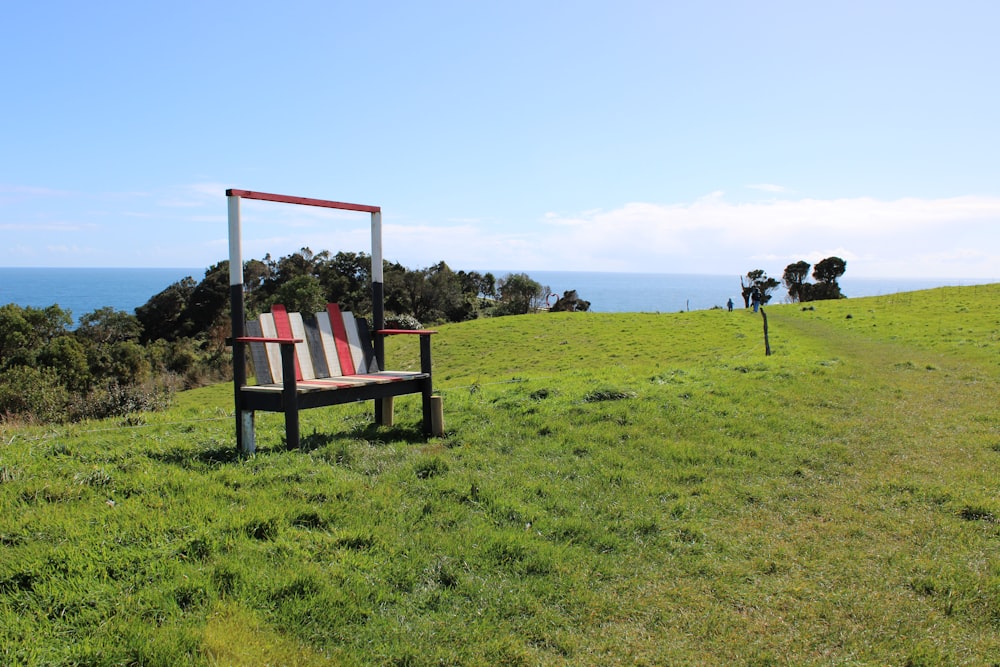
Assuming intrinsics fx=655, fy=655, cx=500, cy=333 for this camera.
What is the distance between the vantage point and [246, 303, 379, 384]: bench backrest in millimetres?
7379

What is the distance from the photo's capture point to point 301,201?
772 centimetres

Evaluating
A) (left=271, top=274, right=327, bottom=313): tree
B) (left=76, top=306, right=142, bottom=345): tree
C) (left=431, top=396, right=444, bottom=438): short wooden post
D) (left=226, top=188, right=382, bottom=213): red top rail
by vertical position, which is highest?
(left=271, top=274, right=327, bottom=313): tree

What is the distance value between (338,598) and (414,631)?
523mm

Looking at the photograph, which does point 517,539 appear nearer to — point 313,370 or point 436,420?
point 436,420

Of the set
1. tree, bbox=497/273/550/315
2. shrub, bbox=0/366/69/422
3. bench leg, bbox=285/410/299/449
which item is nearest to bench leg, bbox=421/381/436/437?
bench leg, bbox=285/410/299/449

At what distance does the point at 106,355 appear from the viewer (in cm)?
4066

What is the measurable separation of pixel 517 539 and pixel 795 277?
249 feet

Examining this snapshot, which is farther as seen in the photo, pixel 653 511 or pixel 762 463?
pixel 762 463

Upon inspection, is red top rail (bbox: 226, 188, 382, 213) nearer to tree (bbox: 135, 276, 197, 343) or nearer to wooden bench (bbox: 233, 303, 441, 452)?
wooden bench (bbox: 233, 303, 441, 452)

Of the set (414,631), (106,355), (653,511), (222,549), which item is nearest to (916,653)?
(653,511)

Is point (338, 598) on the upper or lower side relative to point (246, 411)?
lower

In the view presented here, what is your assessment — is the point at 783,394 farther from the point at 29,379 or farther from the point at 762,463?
the point at 29,379

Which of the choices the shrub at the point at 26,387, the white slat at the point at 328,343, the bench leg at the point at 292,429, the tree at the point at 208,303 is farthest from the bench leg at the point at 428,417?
the tree at the point at 208,303

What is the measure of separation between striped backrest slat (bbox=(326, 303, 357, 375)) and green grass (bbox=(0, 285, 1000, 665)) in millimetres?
804
